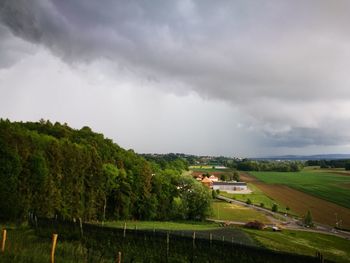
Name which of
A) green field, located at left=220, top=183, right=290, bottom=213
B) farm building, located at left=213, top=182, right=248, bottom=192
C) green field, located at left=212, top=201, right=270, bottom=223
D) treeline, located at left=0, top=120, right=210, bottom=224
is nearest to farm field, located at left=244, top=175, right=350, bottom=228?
green field, located at left=220, top=183, right=290, bottom=213

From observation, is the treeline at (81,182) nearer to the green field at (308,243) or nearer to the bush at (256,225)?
the bush at (256,225)

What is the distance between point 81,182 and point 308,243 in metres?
44.0

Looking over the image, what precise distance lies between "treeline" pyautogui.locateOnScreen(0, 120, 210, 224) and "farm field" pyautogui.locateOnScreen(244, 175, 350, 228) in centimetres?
3204

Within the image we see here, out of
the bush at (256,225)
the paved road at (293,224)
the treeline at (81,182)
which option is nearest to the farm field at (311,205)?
the paved road at (293,224)

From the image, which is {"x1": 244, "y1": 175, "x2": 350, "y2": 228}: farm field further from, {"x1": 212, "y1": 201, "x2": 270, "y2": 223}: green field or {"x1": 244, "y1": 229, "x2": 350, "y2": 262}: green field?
{"x1": 244, "y1": 229, "x2": 350, "y2": 262}: green field

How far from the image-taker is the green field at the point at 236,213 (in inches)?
3864

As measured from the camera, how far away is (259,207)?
121812mm

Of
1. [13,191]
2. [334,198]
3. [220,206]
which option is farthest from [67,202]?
[334,198]

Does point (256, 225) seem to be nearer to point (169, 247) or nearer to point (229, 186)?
point (169, 247)

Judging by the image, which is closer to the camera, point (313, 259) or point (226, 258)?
Answer: point (226, 258)

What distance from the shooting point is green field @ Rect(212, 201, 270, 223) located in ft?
322

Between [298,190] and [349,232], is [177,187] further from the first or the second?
[298,190]

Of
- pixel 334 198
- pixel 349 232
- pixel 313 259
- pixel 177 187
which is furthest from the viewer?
pixel 334 198

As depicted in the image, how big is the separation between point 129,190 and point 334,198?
80.8m
